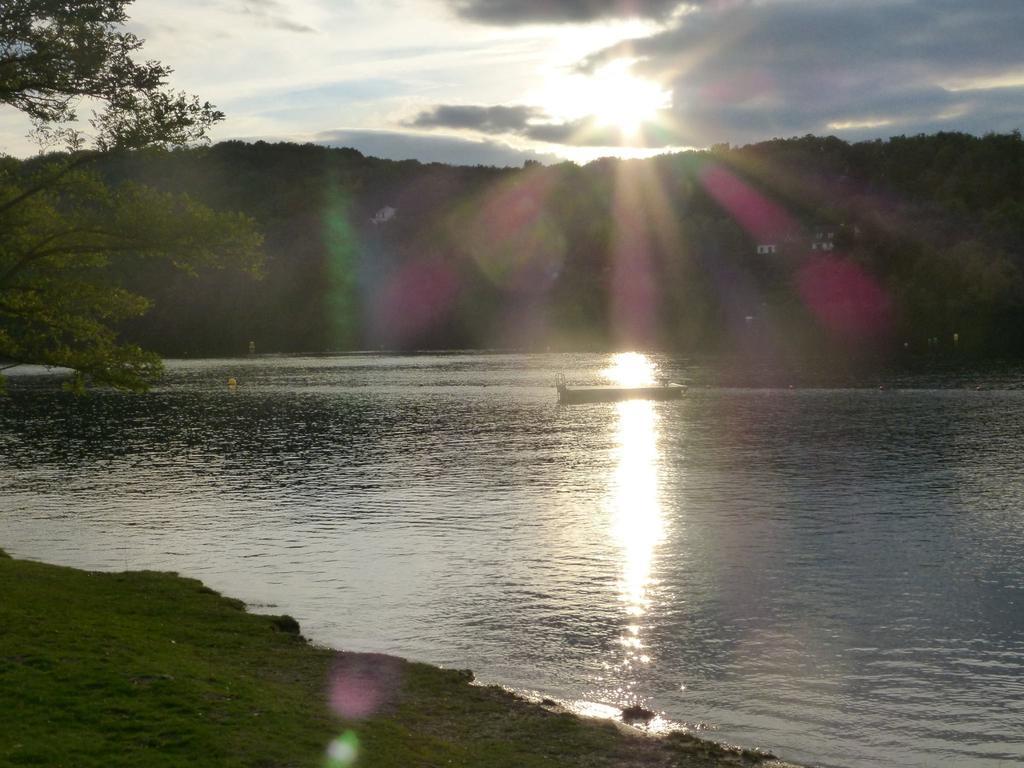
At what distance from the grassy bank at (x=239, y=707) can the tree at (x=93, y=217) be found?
22.0 feet

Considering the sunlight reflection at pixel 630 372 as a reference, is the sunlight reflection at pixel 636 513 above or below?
below

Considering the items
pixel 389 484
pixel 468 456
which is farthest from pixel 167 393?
pixel 389 484

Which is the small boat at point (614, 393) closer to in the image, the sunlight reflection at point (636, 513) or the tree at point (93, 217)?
the sunlight reflection at point (636, 513)

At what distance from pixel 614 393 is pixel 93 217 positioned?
99.4 meters

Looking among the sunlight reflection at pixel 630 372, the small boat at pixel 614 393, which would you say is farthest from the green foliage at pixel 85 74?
the sunlight reflection at pixel 630 372

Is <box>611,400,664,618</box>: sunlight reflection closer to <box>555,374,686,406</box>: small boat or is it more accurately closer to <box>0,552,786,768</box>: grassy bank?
<box>0,552,786,768</box>: grassy bank

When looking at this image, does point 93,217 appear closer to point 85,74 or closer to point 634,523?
point 85,74

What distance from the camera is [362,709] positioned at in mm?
19281

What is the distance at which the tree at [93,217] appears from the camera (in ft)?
89.0

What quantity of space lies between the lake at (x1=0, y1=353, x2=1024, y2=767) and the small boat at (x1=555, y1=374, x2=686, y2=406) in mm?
19526

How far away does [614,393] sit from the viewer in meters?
124

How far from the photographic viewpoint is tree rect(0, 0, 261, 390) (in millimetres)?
27141

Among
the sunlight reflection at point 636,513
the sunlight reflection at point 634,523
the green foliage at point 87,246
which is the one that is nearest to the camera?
the sunlight reflection at point 634,523

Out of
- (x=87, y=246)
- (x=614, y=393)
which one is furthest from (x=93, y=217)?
(x=614, y=393)
